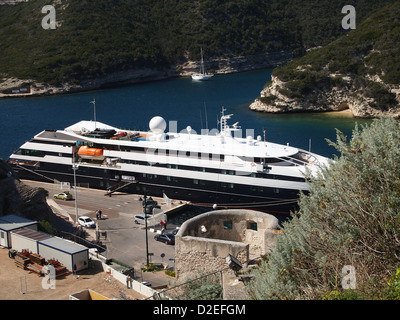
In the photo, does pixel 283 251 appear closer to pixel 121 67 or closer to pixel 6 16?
pixel 121 67

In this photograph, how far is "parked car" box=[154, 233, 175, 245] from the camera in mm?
28297

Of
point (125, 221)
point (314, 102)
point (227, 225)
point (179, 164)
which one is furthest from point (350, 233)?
point (314, 102)

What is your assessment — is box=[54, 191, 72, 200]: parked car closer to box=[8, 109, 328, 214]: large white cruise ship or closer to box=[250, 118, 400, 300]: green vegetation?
box=[8, 109, 328, 214]: large white cruise ship

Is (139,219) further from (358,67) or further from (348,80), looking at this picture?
(358,67)

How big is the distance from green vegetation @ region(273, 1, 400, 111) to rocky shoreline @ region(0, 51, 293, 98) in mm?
40748

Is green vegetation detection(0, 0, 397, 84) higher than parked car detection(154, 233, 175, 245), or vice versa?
green vegetation detection(0, 0, 397, 84)

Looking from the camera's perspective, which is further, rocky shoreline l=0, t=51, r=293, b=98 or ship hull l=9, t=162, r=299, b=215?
rocky shoreline l=0, t=51, r=293, b=98

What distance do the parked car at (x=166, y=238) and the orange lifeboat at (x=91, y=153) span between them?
495 inches

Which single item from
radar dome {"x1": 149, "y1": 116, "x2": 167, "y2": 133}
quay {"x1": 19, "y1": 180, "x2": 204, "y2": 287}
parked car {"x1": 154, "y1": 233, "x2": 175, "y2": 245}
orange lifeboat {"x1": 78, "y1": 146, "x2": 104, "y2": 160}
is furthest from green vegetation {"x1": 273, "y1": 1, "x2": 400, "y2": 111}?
parked car {"x1": 154, "y1": 233, "x2": 175, "y2": 245}

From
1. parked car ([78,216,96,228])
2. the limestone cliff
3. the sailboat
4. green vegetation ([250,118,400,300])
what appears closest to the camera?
green vegetation ([250,118,400,300])

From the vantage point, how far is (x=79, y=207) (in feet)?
115

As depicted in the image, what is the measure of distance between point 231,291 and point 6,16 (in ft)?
441

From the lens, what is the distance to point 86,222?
102 feet

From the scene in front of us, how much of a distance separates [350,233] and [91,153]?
30.2m
